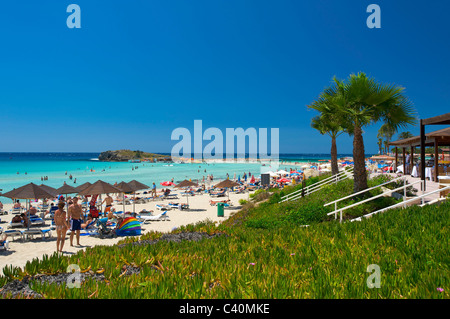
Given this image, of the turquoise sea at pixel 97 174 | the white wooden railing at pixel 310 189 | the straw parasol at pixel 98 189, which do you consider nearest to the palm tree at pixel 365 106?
the white wooden railing at pixel 310 189

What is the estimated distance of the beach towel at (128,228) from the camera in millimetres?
14281

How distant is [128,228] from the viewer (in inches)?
563

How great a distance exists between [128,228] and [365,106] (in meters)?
12.5

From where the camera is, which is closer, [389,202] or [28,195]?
[389,202]

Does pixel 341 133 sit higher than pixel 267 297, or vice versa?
pixel 341 133

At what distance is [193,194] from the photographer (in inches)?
1271

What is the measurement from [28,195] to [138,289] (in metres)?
13.3

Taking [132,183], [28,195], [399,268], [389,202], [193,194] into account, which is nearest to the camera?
[399,268]

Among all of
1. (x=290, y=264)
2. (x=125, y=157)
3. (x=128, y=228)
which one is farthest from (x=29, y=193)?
(x=125, y=157)

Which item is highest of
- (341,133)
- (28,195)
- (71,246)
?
(341,133)

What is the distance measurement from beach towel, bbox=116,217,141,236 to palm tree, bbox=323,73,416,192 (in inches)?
422

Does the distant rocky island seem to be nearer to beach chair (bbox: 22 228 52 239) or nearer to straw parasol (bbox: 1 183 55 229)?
straw parasol (bbox: 1 183 55 229)

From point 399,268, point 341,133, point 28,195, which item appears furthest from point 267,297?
point 341,133
